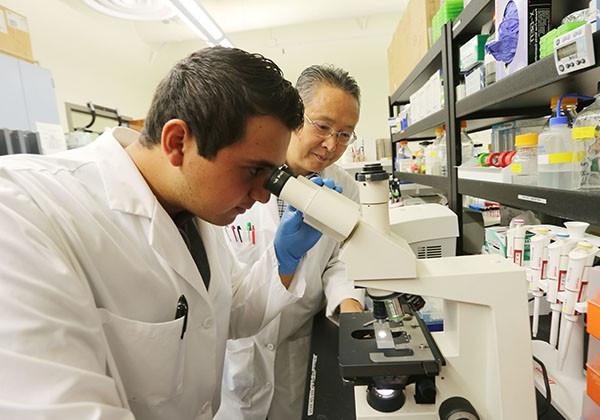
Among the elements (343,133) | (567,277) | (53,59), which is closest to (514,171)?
(567,277)

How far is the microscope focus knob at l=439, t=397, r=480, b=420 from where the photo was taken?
610mm

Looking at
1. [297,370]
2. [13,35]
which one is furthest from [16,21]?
[297,370]

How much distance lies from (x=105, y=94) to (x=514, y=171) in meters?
4.69

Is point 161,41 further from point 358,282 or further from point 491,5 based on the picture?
point 358,282

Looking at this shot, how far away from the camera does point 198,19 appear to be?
2.96 m

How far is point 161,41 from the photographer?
4.81 meters

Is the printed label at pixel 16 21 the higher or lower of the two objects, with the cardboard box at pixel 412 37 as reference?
higher

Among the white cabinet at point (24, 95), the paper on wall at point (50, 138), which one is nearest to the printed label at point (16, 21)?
the white cabinet at point (24, 95)

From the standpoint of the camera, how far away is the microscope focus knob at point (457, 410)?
610 mm

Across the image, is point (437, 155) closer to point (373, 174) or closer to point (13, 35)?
point (373, 174)

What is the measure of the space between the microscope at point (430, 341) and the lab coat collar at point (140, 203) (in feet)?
0.86

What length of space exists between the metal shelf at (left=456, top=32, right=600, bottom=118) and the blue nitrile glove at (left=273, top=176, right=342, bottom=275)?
48 centimetres

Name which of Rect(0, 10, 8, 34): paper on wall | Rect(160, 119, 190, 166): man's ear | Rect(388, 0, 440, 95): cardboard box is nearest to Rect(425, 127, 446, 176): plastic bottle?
Rect(388, 0, 440, 95): cardboard box

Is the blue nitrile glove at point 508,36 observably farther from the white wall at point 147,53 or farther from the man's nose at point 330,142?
the white wall at point 147,53
